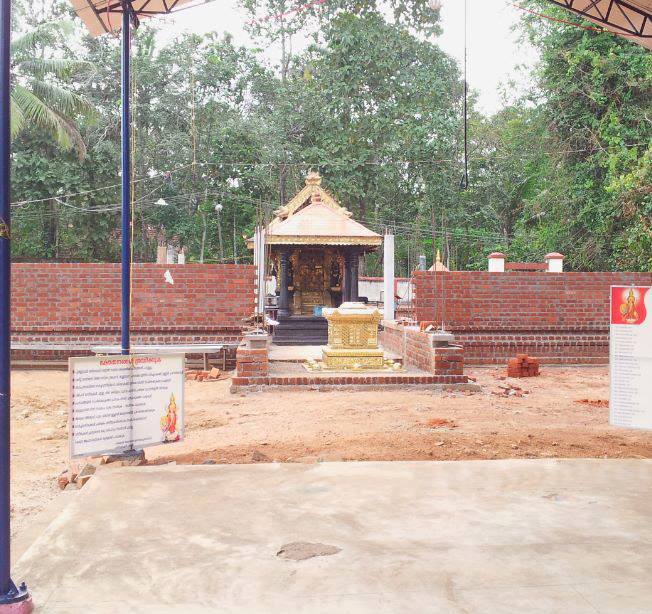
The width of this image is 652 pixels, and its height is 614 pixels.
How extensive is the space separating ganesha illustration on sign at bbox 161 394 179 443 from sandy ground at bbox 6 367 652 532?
617mm

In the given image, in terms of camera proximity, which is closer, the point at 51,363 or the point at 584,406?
the point at 584,406

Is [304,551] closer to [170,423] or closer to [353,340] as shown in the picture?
[170,423]

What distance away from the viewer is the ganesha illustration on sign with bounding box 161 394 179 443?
209 inches

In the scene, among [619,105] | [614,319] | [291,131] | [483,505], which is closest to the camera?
[483,505]

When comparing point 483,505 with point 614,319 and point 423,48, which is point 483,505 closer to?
point 614,319

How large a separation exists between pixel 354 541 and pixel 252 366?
7.05m

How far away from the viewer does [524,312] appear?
14781 millimetres

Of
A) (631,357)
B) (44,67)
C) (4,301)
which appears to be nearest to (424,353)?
(631,357)

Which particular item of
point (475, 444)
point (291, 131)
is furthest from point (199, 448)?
point (291, 131)

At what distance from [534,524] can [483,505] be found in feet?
1.36

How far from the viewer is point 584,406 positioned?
955cm

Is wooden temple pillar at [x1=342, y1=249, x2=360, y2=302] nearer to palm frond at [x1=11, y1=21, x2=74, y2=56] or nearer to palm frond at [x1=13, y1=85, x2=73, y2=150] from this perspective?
palm frond at [x1=13, y1=85, x2=73, y2=150]

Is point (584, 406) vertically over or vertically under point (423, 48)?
under

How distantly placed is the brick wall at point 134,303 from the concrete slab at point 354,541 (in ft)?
30.1
